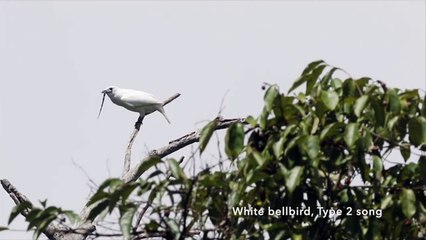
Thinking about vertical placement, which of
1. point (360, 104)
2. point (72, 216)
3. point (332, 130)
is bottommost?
point (72, 216)

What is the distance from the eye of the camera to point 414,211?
455 cm

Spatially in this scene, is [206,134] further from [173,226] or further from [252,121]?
[173,226]

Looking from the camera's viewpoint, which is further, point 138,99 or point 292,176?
point 138,99

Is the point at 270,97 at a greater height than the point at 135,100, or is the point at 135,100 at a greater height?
the point at 135,100

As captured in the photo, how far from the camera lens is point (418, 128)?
4.62 metres

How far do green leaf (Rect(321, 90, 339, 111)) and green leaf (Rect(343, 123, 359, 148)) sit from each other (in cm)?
15

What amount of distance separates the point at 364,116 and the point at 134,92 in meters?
9.45

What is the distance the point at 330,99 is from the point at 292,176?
385mm

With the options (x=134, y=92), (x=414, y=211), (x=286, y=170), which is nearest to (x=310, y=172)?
(x=286, y=170)

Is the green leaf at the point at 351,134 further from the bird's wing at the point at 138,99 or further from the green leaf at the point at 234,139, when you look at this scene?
the bird's wing at the point at 138,99

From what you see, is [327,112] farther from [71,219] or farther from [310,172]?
[71,219]

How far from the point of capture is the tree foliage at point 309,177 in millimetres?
4473

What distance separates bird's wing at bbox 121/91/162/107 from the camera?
13.3 metres

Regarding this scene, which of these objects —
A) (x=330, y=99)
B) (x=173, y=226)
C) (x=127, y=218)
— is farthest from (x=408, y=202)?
(x=127, y=218)
